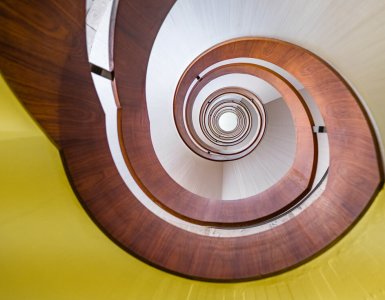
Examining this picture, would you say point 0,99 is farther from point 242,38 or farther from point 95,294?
point 242,38

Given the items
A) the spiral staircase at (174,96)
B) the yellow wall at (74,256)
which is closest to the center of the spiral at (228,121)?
the spiral staircase at (174,96)

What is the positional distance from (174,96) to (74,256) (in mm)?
2168

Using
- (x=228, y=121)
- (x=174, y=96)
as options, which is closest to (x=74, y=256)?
(x=174, y=96)

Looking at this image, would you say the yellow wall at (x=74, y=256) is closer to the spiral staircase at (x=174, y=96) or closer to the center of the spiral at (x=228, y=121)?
the spiral staircase at (x=174, y=96)

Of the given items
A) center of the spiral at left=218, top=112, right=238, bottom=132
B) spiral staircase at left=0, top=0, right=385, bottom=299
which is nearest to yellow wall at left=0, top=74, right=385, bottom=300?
spiral staircase at left=0, top=0, right=385, bottom=299

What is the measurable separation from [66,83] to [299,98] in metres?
2.22

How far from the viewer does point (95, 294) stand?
2.28 ft

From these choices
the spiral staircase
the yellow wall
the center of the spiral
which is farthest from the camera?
the center of the spiral

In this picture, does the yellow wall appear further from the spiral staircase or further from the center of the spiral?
the center of the spiral

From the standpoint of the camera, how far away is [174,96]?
2629mm

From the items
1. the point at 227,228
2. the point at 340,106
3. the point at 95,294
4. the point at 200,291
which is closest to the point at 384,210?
the point at 340,106

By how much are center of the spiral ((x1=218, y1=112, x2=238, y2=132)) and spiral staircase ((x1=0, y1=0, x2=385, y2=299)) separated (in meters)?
4.36

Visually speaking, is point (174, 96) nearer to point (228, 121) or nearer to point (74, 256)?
point (74, 256)

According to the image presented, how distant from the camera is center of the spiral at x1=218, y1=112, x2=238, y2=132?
6.96 m
